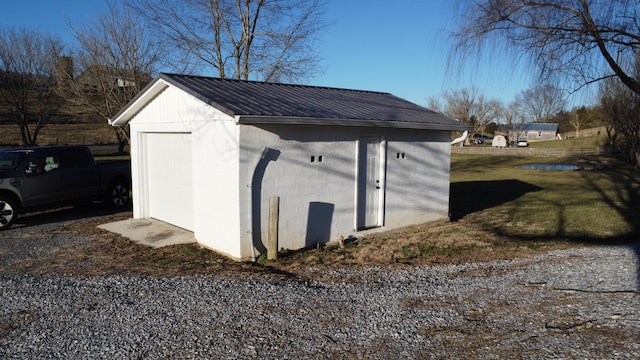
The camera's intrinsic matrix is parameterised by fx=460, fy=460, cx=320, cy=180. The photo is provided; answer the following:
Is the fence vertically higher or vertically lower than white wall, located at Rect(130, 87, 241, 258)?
lower

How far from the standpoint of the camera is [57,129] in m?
43.7

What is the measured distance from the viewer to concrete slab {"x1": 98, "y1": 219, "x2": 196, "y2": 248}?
9086 mm

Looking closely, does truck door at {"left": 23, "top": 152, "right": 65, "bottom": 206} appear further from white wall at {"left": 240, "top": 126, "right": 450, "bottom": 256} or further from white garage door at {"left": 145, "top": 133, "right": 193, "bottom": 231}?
white wall at {"left": 240, "top": 126, "right": 450, "bottom": 256}

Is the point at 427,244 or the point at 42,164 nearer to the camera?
the point at 427,244

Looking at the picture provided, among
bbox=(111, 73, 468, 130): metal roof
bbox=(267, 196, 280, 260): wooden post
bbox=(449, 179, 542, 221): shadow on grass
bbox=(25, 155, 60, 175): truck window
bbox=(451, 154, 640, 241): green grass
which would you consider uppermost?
bbox=(111, 73, 468, 130): metal roof

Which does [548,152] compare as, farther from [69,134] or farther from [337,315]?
[337,315]

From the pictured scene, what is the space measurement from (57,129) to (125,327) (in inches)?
1795

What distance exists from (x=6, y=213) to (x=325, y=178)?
23.9ft

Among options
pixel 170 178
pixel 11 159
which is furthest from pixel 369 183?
pixel 11 159

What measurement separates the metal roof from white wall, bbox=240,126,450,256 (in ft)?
1.07

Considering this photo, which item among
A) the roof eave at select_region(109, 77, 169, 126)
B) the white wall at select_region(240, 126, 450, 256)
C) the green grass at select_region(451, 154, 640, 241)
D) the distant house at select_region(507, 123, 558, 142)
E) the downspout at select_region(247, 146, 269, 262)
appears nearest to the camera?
the downspout at select_region(247, 146, 269, 262)

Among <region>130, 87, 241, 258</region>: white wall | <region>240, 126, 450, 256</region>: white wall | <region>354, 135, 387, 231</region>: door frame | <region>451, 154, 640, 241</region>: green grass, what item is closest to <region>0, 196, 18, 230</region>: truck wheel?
<region>130, 87, 241, 258</region>: white wall

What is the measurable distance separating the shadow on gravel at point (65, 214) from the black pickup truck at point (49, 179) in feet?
1.30

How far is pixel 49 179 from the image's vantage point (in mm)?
11141
